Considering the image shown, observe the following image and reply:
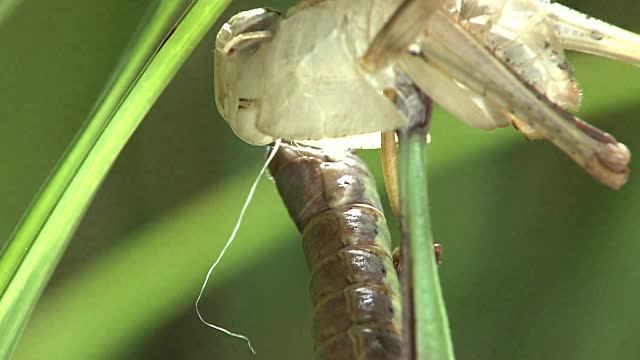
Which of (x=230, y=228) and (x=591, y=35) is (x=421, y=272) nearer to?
(x=591, y=35)

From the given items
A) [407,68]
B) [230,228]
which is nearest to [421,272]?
[407,68]

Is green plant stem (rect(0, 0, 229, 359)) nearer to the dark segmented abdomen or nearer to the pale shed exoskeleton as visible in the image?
the pale shed exoskeleton

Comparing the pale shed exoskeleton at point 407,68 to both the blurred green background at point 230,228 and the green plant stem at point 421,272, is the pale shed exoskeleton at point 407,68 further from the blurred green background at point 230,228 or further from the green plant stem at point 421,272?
the blurred green background at point 230,228

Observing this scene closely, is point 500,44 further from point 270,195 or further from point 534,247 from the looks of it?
point 534,247

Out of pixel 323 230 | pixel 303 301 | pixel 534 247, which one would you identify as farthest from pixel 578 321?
pixel 323 230

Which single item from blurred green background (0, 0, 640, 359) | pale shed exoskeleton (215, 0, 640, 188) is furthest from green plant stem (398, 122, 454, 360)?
blurred green background (0, 0, 640, 359)

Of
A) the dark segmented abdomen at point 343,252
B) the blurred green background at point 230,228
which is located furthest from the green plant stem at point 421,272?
the blurred green background at point 230,228
